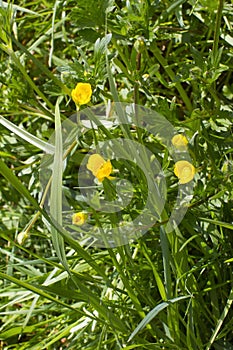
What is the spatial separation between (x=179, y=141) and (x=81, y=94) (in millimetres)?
194

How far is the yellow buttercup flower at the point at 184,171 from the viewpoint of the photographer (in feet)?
3.20

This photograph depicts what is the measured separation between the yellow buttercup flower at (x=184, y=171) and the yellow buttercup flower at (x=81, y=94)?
0.18 meters

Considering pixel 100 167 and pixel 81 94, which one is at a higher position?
pixel 81 94

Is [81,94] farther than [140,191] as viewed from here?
No

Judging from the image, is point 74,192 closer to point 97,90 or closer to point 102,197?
point 102,197

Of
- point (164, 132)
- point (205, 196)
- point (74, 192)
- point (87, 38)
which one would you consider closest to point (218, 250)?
point (205, 196)

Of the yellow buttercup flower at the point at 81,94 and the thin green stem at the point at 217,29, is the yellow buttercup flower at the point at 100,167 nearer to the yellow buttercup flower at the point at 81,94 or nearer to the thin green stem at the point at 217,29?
the yellow buttercup flower at the point at 81,94

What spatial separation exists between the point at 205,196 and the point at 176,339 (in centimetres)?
26

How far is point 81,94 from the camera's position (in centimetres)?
94

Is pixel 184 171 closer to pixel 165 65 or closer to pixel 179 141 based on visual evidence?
Answer: pixel 179 141

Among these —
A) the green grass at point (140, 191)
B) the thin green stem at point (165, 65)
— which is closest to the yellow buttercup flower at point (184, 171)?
the green grass at point (140, 191)

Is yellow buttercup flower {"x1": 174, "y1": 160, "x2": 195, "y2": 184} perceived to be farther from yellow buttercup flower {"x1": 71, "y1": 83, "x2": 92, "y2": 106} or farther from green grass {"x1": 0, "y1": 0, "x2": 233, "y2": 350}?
yellow buttercup flower {"x1": 71, "y1": 83, "x2": 92, "y2": 106}

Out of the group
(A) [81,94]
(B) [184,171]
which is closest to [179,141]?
(B) [184,171]

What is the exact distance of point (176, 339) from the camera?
1.06 m
